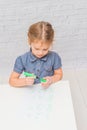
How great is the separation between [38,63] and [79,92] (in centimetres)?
48

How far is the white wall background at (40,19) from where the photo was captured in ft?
5.60

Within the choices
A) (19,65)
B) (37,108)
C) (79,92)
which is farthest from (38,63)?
(79,92)

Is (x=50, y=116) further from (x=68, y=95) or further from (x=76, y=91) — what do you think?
(x=76, y=91)

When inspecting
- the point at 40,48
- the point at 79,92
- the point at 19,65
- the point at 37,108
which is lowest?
the point at 79,92

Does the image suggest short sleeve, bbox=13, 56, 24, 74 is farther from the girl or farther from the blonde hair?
the blonde hair

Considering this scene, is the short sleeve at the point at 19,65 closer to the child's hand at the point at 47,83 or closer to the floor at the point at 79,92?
the child's hand at the point at 47,83

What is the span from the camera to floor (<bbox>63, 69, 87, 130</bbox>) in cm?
146

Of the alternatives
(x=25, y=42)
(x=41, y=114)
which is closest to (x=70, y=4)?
(x=25, y=42)

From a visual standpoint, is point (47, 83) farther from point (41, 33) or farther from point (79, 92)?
point (79, 92)

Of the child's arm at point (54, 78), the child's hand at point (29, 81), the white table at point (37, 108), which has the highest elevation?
the child's hand at point (29, 81)

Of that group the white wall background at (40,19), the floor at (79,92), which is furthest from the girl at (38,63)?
the white wall background at (40,19)

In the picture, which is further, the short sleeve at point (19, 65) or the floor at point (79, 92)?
the floor at point (79, 92)

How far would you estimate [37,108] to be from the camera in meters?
1.12

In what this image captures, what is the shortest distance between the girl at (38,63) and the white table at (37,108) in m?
0.04
